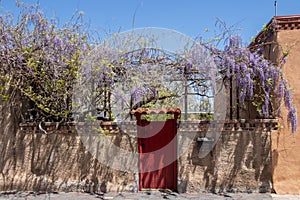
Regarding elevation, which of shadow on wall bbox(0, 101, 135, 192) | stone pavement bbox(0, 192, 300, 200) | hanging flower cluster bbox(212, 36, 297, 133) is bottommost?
stone pavement bbox(0, 192, 300, 200)

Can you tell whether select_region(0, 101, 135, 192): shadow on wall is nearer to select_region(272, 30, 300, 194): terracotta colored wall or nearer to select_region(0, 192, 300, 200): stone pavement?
select_region(0, 192, 300, 200): stone pavement

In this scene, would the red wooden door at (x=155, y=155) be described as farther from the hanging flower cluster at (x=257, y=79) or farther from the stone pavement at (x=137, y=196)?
the hanging flower cluster at (x=257, y=79)

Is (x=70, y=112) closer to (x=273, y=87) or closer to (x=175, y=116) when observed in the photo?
(x=175, y=116)

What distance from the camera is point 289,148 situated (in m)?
5.91

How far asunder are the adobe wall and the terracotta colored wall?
15 cm

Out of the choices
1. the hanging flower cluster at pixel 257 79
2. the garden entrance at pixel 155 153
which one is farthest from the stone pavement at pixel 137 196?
the hanging flower cluster at pixel 257 79

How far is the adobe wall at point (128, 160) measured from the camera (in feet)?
19.7

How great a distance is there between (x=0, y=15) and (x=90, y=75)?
7.79ft

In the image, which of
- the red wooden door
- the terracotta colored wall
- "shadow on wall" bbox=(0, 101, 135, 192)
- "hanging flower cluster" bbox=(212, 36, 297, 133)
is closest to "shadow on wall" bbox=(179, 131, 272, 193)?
the terracotta colored wall

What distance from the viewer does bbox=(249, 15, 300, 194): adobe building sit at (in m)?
5.89

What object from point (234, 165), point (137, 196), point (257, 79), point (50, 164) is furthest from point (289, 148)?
point (50, 164)

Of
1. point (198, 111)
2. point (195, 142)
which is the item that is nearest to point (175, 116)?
point (195, 142)

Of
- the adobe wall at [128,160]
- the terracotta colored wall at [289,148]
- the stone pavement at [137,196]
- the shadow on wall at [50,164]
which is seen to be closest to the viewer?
the stone pavement at [137,196]

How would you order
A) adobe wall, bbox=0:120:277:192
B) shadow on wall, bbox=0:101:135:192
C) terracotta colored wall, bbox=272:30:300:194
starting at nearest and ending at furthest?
1. terracotta colored wall, bbox=272:30:300:194
2. adobe wall, bbox=0:120:277:192
3. shadow on wall, bbox=0:101:135:192
